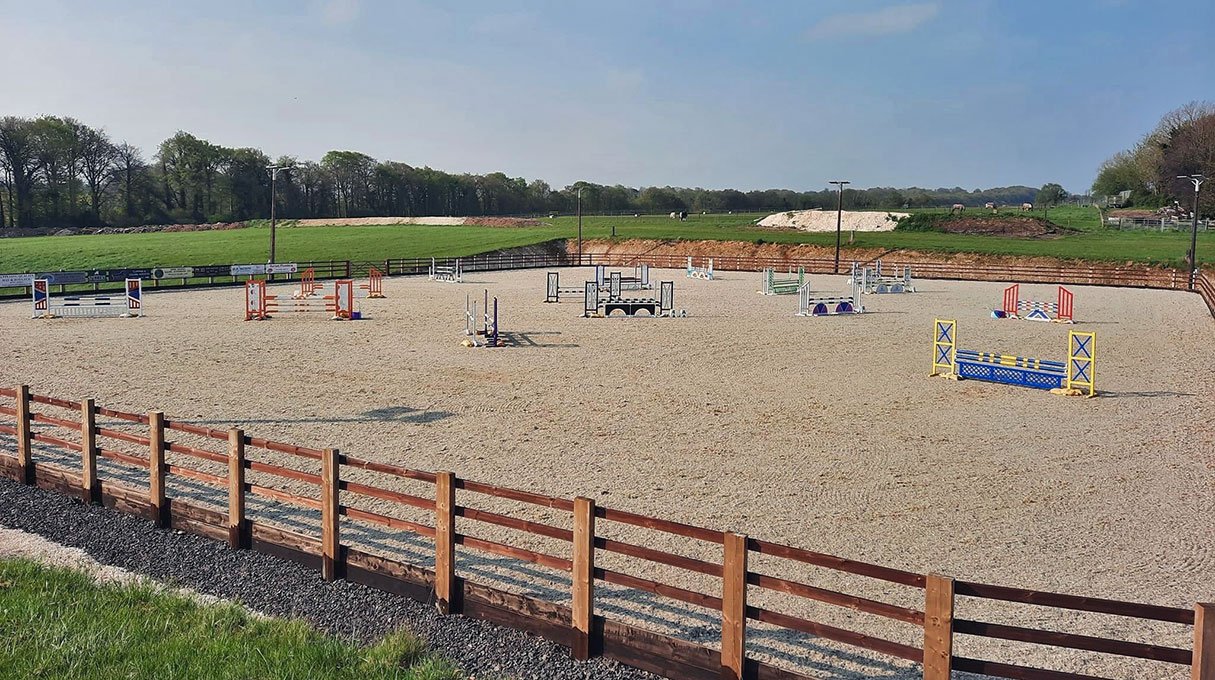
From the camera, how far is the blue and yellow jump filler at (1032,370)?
17.7 m

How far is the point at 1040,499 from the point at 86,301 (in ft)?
97.0

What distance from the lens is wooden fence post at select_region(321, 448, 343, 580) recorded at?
7277 mm

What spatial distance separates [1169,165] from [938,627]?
369ft

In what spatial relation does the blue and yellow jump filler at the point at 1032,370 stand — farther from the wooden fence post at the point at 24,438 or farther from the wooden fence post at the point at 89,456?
the wooden fence post at the point at 24,438

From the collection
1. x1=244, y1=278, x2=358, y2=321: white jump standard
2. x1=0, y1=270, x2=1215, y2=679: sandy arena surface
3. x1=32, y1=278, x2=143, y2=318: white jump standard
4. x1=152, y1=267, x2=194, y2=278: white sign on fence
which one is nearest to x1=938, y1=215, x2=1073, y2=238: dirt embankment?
x1=0, y1=270, x2=1215, y2=679: sandy arena surface

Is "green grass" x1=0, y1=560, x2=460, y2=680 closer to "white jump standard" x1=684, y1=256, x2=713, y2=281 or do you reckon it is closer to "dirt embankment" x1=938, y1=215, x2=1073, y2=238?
"white jump standard" x1=684, y1=256, x2=713, y2=281

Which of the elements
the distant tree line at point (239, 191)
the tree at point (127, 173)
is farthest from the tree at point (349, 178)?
the tree at point (127, 173)

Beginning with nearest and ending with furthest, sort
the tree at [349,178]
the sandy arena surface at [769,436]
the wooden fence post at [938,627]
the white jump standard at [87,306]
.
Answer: the wooden fence post at [938,627]
the sandy arena surface at [769,436]
the white jump standard at [87,306]
the tree at [349,178]

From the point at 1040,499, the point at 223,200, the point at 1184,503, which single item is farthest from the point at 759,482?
the point at 223,200

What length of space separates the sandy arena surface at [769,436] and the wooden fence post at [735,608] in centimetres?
82

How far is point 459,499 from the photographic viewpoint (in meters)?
10.1

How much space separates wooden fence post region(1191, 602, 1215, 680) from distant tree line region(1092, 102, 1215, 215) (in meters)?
98.3

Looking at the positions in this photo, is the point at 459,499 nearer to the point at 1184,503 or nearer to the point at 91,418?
the point at 91,418

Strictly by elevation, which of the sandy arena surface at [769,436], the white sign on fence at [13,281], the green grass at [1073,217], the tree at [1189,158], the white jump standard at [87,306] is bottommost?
the sandy arena surface at [769,436]
